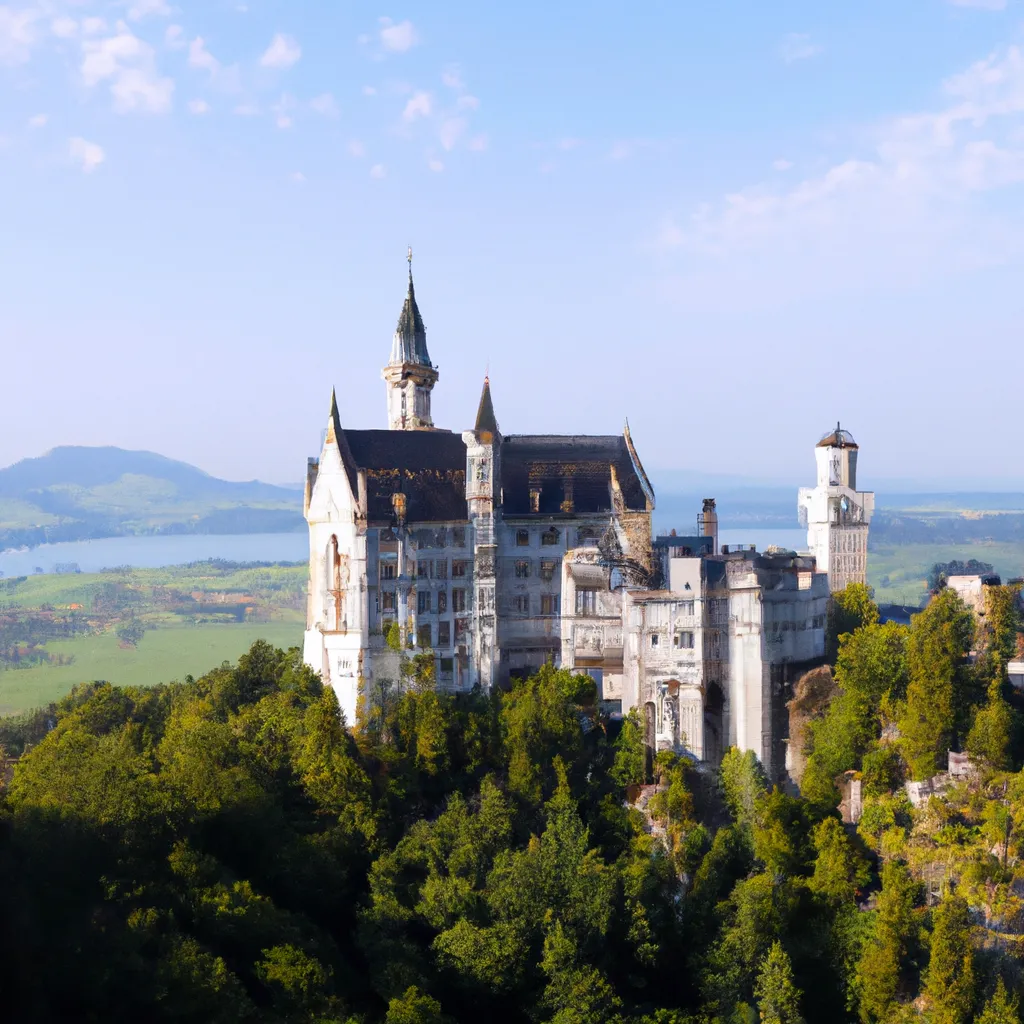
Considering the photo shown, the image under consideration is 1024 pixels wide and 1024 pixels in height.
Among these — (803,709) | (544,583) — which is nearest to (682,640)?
(803,709)

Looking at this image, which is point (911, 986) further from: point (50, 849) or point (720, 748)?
point (50, 849)

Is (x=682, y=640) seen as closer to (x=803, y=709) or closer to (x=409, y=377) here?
(x=803, y=709)

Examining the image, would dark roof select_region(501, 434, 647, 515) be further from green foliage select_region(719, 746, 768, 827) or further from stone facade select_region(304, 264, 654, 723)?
green foliage select_region(719, 746, 768, 827)

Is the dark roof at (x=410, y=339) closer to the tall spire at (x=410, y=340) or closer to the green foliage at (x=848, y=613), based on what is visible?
the tall spire at (x=410, y=340)

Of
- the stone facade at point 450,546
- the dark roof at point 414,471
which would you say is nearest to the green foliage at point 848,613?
the stone facade at point 450,546

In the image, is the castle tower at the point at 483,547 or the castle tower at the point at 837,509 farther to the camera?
the castle tower at the point at 837,509

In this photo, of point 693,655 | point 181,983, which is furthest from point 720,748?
point 181,983

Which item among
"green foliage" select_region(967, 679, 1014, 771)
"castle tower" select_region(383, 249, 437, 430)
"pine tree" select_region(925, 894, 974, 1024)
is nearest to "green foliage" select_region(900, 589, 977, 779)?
"green foliage" select_region(967, 679, 1014, 771)
